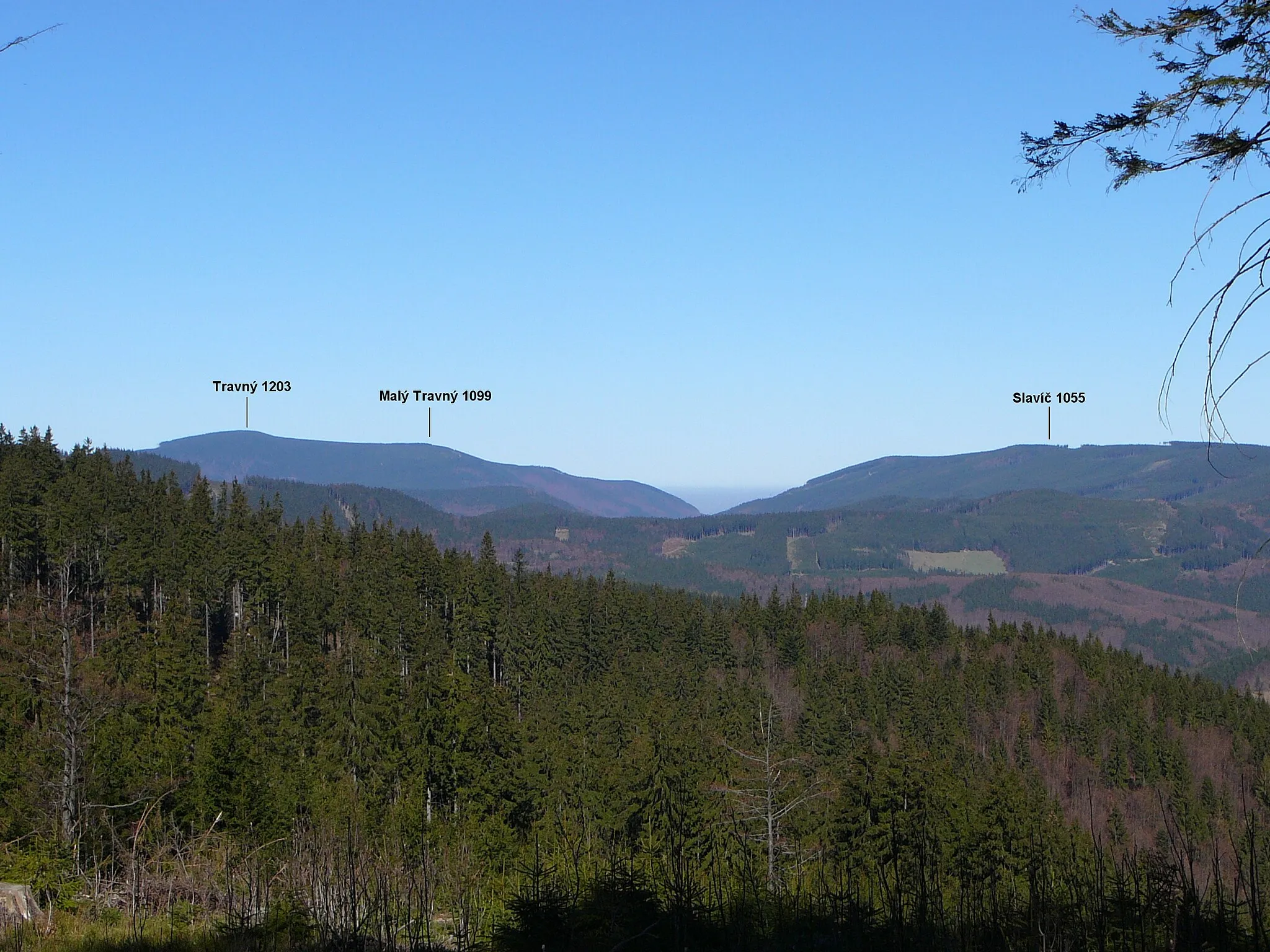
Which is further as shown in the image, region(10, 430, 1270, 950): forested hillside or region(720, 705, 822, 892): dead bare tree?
region(720, 705, 822, 892): dead bare tree

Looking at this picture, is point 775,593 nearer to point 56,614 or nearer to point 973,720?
point 973,720

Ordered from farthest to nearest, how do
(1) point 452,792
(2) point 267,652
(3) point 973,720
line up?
(3) point 973,720
(2) point 267,652
(1) point 452,792

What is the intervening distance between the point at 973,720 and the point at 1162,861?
384ft

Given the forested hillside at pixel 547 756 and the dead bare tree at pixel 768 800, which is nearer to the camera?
the forested hillside at pixel 547 756

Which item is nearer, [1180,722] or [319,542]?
[319,542]

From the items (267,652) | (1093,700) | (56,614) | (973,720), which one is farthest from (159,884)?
(1093,700)

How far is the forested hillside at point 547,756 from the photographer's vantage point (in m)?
7.74

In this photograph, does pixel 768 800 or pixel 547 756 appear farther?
pixel 547 756

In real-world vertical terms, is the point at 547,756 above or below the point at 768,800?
below

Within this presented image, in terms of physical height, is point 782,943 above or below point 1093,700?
above

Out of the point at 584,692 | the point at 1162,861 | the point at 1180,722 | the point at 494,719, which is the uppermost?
the point at 1162,861

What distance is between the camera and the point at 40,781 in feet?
84.1

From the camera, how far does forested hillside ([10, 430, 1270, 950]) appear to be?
7.74 metres

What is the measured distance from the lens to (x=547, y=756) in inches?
1996
